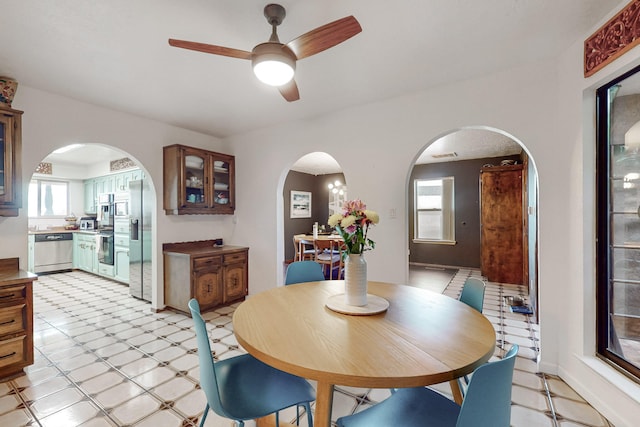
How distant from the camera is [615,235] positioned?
1896mm

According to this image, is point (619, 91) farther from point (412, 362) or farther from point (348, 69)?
point (412, 362)

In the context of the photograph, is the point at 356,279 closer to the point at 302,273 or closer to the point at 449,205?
the point at 302,273

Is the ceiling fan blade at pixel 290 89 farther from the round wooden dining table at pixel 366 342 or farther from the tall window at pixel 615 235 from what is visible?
the tall window at pixel 615 235

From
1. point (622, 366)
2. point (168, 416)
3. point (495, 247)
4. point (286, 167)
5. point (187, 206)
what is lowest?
point (168, 416)

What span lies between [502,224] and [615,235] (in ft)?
10.8

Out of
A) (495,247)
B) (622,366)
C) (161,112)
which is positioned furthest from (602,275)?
(161,112)

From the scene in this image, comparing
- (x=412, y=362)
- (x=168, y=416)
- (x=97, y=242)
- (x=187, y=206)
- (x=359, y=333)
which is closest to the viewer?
(x=412, y=362)

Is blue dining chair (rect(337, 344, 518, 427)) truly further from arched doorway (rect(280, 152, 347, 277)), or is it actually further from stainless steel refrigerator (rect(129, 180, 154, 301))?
arched doorway (rect(280, 152, 347, 277))

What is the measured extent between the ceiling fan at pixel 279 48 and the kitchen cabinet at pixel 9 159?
1968 millimetres

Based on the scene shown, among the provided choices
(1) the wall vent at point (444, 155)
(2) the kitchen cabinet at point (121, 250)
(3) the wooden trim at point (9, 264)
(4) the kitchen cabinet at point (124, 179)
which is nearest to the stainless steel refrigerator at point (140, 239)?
(2) the kitchen cabinet at point (121, 250)

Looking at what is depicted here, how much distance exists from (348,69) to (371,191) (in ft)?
4.11

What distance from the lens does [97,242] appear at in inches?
212

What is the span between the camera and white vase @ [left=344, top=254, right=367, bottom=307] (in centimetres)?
153

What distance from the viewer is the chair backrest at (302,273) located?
2400 millimetres
